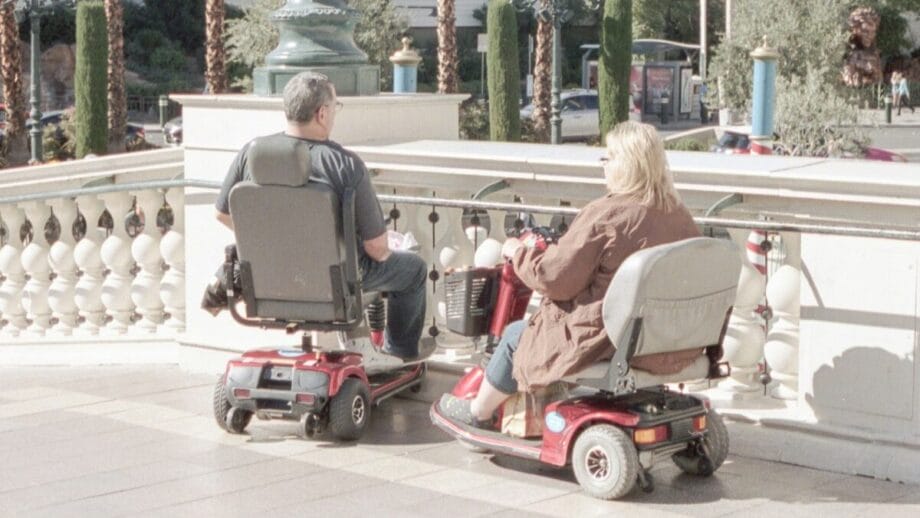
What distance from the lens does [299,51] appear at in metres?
8.20

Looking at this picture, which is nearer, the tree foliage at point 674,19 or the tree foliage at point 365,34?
the tree foliage at point 365,34

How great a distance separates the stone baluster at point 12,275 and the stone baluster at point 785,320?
16.5 feet

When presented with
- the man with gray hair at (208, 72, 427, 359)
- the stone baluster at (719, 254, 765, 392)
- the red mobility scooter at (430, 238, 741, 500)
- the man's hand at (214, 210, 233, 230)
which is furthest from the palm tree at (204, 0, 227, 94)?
the red mobility scooter at (430, 238, 741, 500)

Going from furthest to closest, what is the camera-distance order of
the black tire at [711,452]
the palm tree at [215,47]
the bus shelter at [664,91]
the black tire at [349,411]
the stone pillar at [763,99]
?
1. the bus shelter at [664,91]
2. the palm tree at [215,47]
3. the stone pillar at [763,99]
4. the black tire at [349,411]
5. the black tire at [711,452]

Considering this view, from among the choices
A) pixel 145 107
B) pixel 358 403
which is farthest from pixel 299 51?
pixel 145 107

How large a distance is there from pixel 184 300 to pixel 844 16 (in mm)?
39642

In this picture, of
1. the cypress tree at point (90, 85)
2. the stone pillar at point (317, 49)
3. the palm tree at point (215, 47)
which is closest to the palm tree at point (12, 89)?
the cypress tree at point (90, 85)

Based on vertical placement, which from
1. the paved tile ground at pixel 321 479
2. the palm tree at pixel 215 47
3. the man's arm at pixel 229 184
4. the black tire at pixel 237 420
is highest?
the palm tree at pixel 215 47

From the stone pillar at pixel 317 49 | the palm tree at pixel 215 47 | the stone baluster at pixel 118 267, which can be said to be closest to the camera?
the stone pillar at pixel 317 49

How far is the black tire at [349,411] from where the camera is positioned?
6859 millimetres

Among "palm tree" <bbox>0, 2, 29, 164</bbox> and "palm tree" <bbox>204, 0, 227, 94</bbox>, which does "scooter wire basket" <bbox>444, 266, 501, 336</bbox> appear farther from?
"palm tree" <bbox>0, 2, 29, 164</bbox>

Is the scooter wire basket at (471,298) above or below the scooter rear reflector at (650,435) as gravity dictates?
above

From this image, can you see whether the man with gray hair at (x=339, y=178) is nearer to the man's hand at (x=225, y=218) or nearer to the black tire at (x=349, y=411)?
the man's hand at (x=225, y=218)

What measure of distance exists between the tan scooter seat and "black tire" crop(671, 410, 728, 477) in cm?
27
